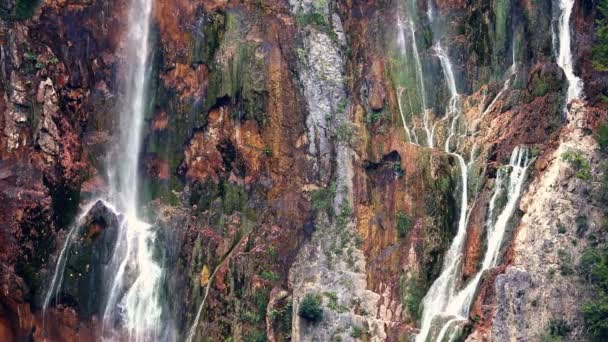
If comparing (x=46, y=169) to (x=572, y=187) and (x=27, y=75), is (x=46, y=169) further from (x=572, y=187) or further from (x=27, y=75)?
(x=572, y=187)

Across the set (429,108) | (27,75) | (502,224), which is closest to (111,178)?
(27,75)

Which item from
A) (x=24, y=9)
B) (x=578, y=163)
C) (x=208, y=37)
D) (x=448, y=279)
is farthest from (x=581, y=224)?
(x=24, y=9)

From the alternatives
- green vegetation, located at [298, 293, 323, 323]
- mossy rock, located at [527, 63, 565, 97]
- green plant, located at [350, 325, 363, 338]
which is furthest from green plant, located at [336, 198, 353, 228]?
mossy rock, located at [527, 63, 565, 97]

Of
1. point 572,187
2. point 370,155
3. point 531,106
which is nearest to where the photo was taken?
point 572,187

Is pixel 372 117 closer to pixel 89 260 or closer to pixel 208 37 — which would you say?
pixel 208 37

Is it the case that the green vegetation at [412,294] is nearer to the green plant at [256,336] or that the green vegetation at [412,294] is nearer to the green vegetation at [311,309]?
the green vegetation at [311,309]

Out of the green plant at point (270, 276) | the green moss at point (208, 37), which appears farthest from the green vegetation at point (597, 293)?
the green moss at point (208, 37)
